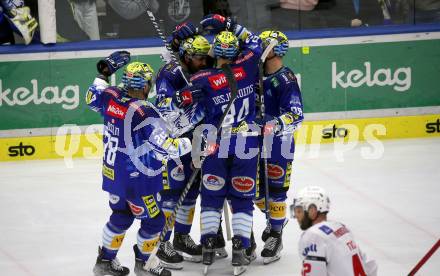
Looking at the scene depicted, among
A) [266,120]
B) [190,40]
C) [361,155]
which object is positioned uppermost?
[190,40]

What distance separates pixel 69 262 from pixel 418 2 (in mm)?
5185

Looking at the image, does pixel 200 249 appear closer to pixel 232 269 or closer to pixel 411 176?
pixel 232 269

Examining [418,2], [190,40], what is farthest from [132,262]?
[418,2]

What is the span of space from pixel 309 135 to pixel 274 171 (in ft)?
10.9

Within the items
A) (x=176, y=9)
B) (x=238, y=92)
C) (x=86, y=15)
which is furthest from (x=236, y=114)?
(x=86, y=15)

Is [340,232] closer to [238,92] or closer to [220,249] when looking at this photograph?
[238,92]

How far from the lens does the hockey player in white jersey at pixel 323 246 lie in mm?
4969

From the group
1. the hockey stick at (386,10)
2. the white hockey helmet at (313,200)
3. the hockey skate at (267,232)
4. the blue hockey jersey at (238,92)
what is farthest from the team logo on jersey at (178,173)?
the hockey stick at (386,10)

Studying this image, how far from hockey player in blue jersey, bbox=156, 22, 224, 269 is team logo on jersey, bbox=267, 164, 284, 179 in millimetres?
522

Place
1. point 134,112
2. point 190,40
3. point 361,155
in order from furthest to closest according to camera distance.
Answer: point 361,155 < point 190,40 < point 134,112

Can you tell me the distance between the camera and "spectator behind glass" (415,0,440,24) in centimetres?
1097

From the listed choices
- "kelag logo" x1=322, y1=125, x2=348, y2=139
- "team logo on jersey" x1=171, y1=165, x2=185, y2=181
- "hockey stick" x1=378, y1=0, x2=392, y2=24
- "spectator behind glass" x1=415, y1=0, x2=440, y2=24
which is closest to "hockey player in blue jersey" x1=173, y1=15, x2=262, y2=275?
"team logo on jersey" x1=171, y1=165, x2=185, y2=181

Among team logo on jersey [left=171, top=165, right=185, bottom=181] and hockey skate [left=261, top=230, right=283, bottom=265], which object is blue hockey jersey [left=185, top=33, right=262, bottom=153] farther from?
hockey skate [left=261, top=230, right=283, bottom=265]

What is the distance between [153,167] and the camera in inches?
264
